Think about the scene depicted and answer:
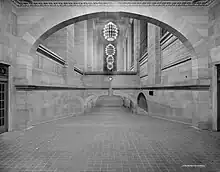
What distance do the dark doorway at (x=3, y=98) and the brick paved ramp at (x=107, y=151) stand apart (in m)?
0.52

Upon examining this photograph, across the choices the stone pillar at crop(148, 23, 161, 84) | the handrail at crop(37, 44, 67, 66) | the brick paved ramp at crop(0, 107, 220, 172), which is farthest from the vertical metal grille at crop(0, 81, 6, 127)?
the stone pillar at crop(148, 23, 161, 84)

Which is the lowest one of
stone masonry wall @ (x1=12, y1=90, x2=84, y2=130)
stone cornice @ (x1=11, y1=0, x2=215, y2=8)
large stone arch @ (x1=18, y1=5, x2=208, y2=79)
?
stone masonry wall @ (x1=12, y1=90, x2=84, y2=130)

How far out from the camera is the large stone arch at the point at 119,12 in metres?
6.61

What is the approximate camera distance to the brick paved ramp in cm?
339

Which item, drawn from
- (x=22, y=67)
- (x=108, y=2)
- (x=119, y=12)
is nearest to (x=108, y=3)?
(x=108, y=2)

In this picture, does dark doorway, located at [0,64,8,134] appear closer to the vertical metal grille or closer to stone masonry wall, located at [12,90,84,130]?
the vertical metal grille

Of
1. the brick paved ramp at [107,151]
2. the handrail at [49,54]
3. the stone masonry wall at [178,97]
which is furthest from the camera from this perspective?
the handrail at [49,54]

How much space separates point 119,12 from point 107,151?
531 cm

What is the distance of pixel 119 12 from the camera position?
6672 millimetres

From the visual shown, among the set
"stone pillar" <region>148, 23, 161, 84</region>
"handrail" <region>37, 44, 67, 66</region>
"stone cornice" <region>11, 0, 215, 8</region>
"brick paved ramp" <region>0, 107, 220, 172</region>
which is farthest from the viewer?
"stone pillar" <region>148, 23, 161, 84</region>

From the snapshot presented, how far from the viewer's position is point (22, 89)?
21.5 ft

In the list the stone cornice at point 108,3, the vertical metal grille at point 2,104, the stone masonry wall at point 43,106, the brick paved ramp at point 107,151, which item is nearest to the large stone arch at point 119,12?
the stone cornice at point 108,3

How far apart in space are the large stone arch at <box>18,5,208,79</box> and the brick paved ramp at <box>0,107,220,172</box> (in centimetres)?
311

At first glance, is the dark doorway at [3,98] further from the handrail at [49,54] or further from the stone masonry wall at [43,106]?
the handrail at [49,54]
